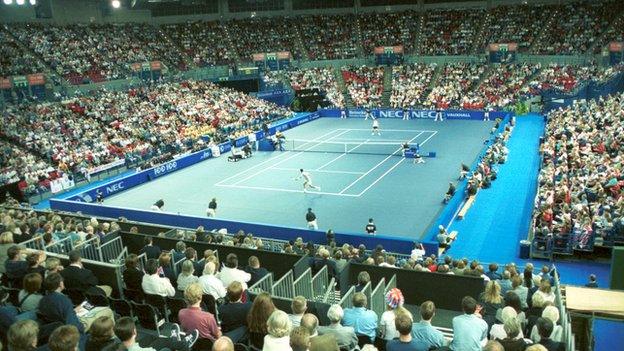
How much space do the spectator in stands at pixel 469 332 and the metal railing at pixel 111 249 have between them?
11088mm

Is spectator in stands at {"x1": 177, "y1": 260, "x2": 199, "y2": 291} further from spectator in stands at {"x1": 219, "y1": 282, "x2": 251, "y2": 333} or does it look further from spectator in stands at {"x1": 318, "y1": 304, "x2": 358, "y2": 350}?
spectator in stands at {"x1": 318, "y1": 304, "x2": 358, "y2": 350}

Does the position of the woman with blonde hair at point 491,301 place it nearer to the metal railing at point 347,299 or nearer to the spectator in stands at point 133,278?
the metal railing at point 347,299

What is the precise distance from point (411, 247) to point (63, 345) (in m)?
15.2

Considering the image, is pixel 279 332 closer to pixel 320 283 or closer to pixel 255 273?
pixel 255 273

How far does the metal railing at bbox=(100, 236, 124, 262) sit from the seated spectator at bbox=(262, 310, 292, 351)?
A: 10469mm

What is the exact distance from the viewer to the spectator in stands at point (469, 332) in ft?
26.1

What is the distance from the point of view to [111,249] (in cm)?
1612

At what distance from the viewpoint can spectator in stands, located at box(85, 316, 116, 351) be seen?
6.54 metres

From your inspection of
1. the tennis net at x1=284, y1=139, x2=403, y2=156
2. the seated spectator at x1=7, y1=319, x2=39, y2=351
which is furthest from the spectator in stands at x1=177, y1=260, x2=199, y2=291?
the tennis net at x1=284, y1=139, x2=403, y2=156

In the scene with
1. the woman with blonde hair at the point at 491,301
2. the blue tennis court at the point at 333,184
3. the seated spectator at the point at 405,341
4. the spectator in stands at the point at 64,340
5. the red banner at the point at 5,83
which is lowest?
the blue tennis court at the point at 333,184

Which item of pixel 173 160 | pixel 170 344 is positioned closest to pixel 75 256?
pixel 170 344

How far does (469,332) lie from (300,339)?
3011 mm

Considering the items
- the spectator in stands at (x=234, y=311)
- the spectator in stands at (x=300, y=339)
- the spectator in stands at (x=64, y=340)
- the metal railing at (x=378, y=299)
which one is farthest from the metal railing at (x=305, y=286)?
the spectator in stands at (x=64, y=340)

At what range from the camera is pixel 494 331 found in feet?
28.6
